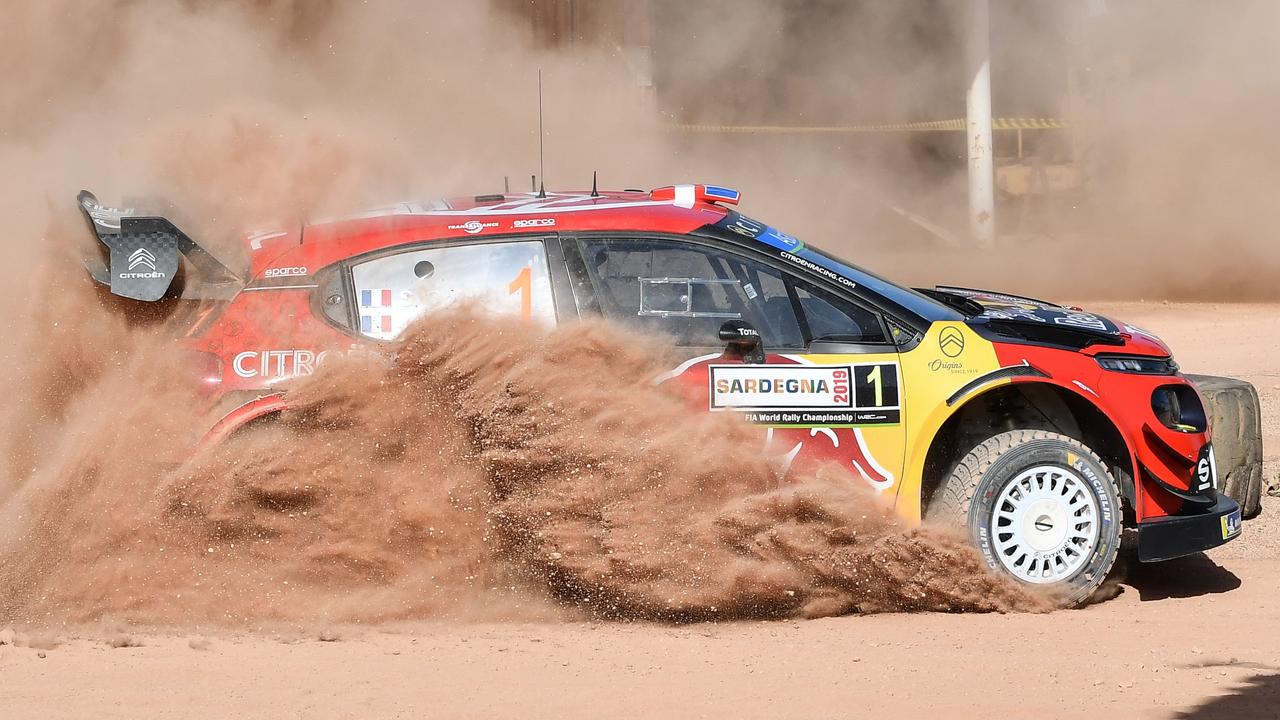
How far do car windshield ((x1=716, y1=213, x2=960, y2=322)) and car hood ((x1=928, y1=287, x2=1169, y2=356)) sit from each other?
0.51 ft

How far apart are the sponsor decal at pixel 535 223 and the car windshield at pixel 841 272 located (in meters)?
0.66

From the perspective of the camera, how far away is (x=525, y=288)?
529 cm

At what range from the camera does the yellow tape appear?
621 inches

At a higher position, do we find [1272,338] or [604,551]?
[1272,338]

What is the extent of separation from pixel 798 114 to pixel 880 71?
3.75ft

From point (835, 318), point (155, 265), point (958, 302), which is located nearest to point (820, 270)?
point (835, 318)

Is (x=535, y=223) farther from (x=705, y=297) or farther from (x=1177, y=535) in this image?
(x=1177, y=535)

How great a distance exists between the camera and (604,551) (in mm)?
5102

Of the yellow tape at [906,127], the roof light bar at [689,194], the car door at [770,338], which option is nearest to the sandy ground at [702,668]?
the car door at [770,338]

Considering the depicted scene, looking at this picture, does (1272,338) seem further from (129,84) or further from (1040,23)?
(129,84)

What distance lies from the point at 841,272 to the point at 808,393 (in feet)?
1.88

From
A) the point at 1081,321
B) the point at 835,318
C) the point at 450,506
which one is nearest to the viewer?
the point at 450,506

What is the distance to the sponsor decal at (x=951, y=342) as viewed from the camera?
525cm

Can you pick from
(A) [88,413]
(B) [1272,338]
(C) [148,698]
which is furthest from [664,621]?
(B) [1272,338]
